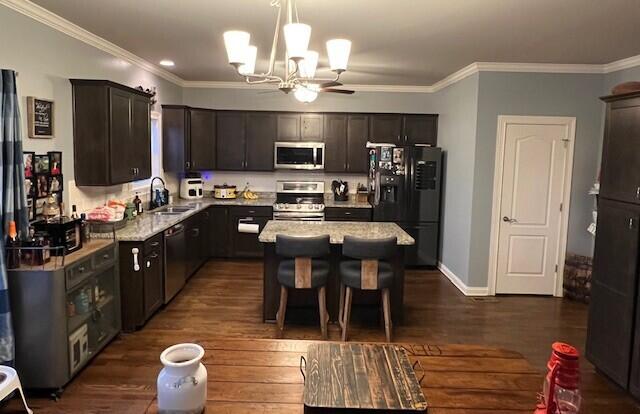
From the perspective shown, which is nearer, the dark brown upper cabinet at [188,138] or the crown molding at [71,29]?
the crown molding at [71,29]

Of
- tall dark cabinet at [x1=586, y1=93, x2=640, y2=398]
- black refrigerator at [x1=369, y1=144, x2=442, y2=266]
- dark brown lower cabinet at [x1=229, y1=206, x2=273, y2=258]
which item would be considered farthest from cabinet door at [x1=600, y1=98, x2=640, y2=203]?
dark brown lower cabinet at [x1=229, y1=206, x2=273, y2=258]

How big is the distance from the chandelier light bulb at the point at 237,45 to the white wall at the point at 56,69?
172 cm

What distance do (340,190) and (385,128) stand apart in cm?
116

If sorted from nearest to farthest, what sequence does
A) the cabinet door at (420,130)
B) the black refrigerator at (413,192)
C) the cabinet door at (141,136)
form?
the cabinet door at (141,136), the black refrigerator at (413,192), the cabinet door at (420,130)

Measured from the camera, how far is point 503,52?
4.53 meters

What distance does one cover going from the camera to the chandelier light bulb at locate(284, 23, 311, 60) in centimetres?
238

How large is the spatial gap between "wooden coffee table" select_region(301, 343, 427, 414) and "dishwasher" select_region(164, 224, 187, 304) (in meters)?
3.25

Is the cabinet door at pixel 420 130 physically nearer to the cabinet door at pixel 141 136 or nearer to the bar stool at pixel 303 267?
the bar stool at pixel 303 267

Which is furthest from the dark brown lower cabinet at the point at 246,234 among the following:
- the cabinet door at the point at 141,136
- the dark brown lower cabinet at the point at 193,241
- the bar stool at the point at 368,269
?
the bar stool at the point at 368,269

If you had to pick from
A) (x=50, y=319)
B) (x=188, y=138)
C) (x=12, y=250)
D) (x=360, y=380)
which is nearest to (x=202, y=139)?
(x=188, y=138)

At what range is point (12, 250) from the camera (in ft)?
9.55

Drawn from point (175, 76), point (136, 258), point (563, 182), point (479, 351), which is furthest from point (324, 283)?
point (175, 76)

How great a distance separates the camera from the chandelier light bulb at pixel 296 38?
7.82 feet

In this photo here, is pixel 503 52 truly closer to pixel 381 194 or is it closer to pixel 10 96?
pixel 381 194
